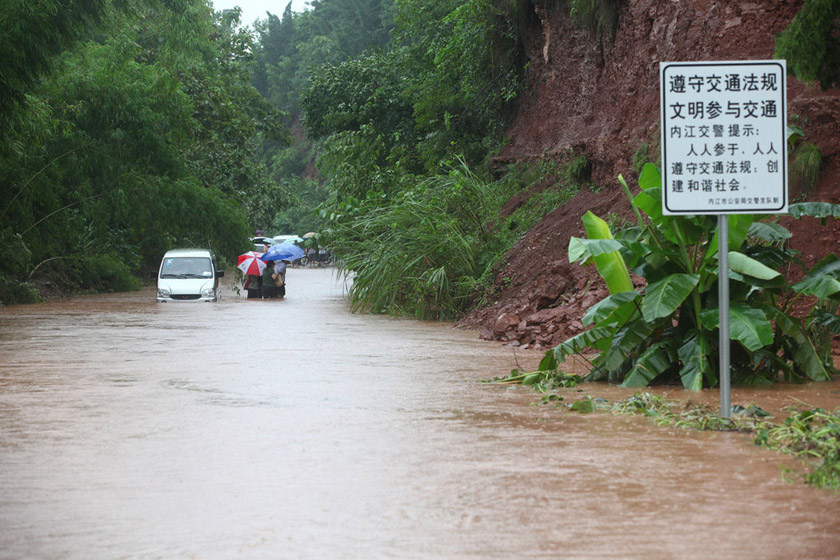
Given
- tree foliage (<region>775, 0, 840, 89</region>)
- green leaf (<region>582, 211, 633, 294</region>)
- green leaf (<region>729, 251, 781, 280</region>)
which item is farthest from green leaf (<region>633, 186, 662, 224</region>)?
tree foliage (<region>775, 0, 840, 89</region>)

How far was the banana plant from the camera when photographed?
33.9 feet

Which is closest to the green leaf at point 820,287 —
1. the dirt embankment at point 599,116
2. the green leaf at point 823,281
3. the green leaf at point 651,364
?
the green leaf at point 823,281

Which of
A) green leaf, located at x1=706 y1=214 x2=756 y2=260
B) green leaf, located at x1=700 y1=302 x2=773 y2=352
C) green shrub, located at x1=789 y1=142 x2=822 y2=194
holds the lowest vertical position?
green leaf, located at x1=700 y1=302 x2=773 y2=352

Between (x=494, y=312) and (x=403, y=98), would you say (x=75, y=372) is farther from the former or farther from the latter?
(x=403, y=98)

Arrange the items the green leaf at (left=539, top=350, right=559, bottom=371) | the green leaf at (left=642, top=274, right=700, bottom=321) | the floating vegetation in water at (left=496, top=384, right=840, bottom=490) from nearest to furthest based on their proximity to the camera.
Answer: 1. the floating vegetation in water at (left=496, top=384, right=840, bottom=490)
2. the green leaf at (left=642, top=274, right=700, bottom=321)
3. the green leaf at (left=539, top=350, right=559, bottom=371)

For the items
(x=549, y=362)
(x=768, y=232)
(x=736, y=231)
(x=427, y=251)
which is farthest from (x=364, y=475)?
(x=427, y=251)

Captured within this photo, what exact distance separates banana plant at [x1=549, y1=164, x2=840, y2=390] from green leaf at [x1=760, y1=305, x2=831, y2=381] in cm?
1

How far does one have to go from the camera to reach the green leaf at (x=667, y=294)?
10030mm

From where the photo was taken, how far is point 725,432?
26.9 ft

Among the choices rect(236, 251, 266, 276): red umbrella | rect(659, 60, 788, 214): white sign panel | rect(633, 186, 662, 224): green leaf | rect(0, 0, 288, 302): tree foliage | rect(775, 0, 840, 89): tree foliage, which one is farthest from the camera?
rect(236, 251, 266, 276): red umbrella

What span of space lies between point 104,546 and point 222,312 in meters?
21.2

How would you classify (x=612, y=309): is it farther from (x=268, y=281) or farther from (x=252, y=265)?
(x=252, y=265)

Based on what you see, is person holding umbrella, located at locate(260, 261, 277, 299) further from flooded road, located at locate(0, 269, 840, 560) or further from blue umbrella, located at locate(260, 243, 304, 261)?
flooded road, located at locate(0, 269, 840, 560)

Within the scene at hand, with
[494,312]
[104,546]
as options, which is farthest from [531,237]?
[104,546]
